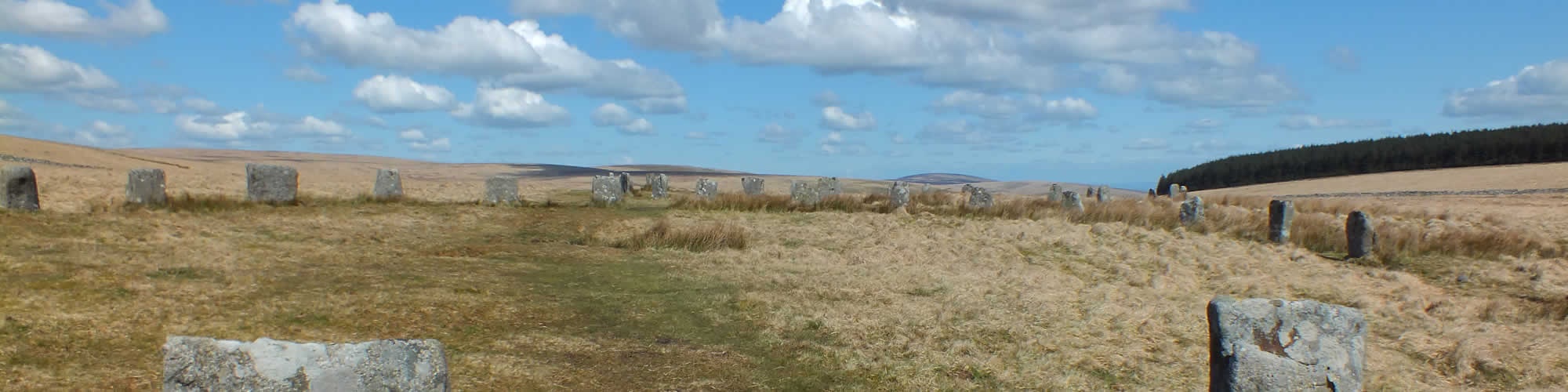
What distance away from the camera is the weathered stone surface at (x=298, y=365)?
4098 millimetres

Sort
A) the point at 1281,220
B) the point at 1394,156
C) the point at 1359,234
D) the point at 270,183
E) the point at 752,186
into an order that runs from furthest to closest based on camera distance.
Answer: the point at 1394,156 → the point at 752,186 → the point at 1281,220 → the point at 1359,234 → the point at 270,183

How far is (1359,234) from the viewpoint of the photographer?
1814cm

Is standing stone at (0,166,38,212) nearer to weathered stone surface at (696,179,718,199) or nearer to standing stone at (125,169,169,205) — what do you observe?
standing stone at (125,169,169,205)

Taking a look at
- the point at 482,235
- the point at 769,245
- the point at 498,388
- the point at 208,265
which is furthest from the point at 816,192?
the point at 498,388

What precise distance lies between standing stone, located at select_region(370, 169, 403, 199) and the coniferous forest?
72290 mm

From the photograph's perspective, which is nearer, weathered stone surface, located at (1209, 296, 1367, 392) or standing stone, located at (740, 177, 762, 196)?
weathered stone surface, located at (1209, 296, 1367, 392)

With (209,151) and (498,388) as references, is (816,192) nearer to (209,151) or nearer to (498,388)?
(498,388)

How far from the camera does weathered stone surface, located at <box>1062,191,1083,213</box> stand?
952 inches

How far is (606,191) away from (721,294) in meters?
11.2

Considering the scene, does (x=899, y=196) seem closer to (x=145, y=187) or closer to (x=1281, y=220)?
(x=1281, y=220)

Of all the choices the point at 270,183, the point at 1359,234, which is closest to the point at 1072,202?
the point at 1359,234

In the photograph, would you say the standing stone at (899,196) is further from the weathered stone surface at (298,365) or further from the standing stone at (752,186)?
the weathered stone surface at (298,365)

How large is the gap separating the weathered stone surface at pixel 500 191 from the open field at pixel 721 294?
34.2 inches

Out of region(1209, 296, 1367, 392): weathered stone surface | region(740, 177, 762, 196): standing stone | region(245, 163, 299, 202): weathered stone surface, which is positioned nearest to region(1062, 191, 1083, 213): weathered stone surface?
region(740, 177, 762, 196): standing stone
